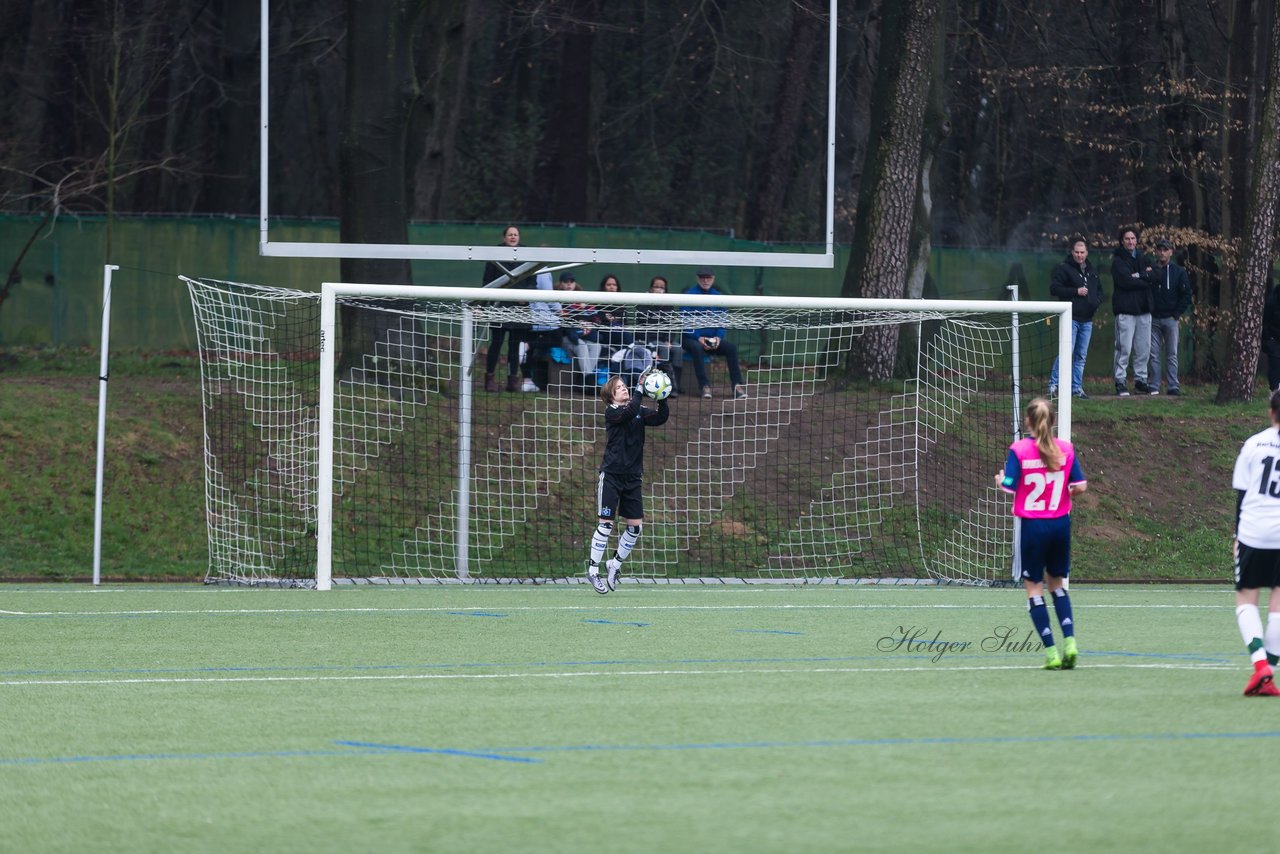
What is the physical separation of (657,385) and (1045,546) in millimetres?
5816

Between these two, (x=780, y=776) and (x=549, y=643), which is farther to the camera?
(x=549, y=643)

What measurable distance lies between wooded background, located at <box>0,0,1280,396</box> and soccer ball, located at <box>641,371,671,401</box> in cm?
666

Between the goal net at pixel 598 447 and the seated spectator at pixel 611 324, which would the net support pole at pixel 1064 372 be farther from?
the seated spectator at pixel 611 324

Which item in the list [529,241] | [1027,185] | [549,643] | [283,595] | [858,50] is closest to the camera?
[549,643]

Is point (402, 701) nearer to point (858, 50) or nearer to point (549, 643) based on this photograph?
point (549, 643)

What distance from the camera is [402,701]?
8625mm

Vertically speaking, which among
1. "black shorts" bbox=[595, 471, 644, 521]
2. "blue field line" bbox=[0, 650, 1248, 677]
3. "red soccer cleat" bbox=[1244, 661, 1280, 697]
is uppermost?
"black shorts" bbox=[595, 471, 644, 521]

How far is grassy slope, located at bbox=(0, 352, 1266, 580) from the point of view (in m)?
18.5

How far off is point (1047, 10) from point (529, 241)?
9632 millimetres

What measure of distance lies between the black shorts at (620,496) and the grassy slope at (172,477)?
197 inches

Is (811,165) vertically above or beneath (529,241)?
above

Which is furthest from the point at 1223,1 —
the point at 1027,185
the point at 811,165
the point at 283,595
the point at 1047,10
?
the point at 283,595

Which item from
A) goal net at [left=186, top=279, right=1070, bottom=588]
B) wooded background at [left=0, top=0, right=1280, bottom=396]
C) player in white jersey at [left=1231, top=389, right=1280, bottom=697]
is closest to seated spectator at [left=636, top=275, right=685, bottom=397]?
goal net at [left=186, top=279, right=1070, bottom=588]

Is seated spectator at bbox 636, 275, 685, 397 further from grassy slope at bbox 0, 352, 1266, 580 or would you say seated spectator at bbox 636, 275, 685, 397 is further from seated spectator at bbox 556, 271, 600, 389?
grassy slope at bbox 0, 352, 1266, 580
